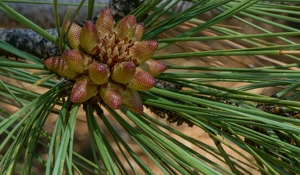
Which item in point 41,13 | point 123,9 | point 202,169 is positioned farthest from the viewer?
point 41,13

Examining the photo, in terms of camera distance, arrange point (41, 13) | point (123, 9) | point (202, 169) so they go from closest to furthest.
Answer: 1. point (202, 169)
2. point (123, 9)
3. point (41, 13)

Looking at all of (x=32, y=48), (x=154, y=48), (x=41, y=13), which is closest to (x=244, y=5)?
(x=154, y=48)

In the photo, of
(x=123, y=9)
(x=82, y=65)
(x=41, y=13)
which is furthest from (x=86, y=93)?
(x=41, y=13)

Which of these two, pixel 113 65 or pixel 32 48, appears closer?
pixel 113 65

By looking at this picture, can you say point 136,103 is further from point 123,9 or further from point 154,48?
point 123,9

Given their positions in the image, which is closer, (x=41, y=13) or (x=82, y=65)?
(x=82, y=65)

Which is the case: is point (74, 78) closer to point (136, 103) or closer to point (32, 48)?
point (136, 103)
